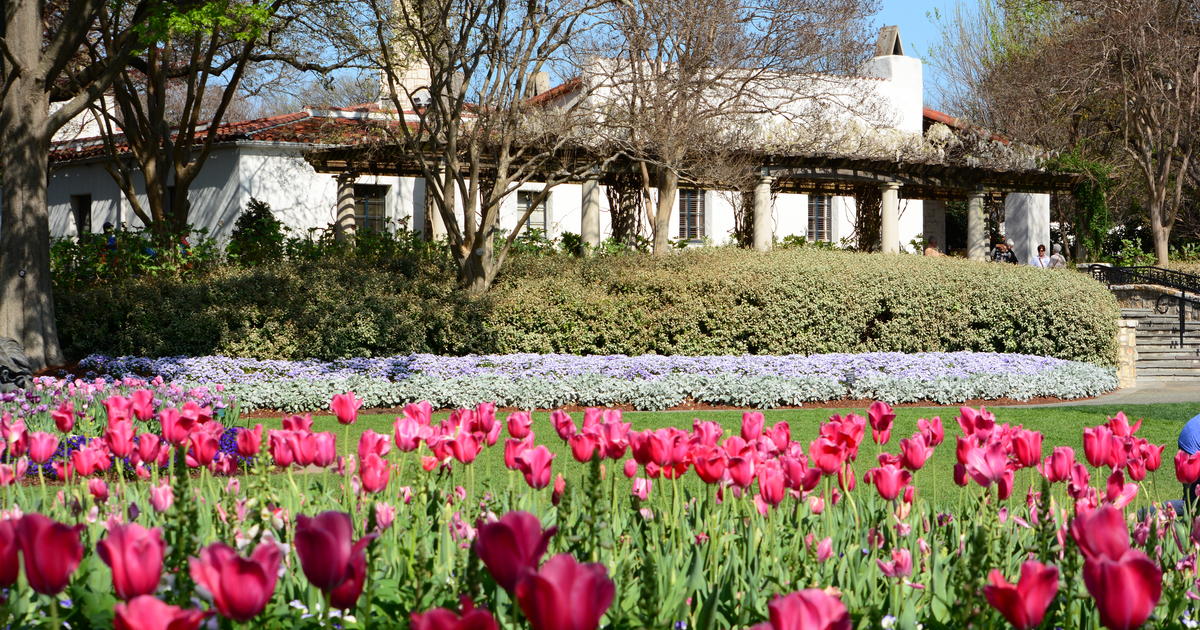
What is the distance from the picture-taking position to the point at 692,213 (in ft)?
101

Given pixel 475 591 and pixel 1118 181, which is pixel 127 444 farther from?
pixel 1118 181

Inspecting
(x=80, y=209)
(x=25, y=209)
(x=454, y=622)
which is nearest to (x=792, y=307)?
(x=25, y=209)

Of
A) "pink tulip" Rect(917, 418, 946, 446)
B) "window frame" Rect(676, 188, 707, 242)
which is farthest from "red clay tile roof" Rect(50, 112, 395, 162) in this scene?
"pink tulip" Rect(917, 418, 946, 446)

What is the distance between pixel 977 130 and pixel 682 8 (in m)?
13.2

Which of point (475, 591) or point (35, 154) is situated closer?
point (475, 591)

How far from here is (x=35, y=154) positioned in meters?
15.1

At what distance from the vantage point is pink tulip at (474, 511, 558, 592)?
1.89 meters

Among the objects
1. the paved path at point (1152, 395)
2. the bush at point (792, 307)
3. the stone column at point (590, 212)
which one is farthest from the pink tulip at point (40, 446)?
the stone column at point (590, 212)

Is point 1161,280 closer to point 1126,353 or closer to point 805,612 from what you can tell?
point 1126,353

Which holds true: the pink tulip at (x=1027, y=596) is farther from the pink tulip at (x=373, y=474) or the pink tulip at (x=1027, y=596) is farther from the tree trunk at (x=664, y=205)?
the tree trunk at (x=664, y=205)

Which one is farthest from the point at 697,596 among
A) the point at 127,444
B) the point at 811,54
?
the point at 811,54

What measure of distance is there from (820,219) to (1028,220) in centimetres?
695

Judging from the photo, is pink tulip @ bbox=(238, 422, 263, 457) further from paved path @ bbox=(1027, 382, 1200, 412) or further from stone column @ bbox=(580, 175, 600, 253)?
stone column @ bbox=(580, 175, 600, 253)

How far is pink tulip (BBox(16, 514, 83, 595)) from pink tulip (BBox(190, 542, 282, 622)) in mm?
263
